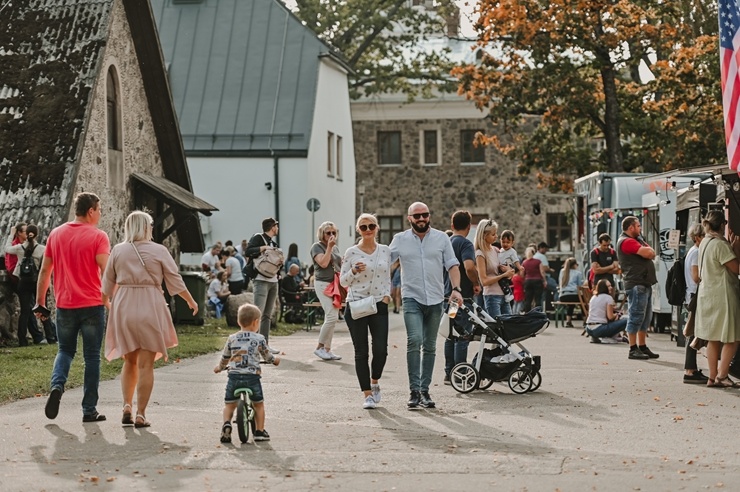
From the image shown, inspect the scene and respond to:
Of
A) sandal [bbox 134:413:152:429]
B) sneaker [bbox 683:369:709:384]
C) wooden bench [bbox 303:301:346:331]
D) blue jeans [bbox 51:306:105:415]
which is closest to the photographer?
sandal [bbox 134:413:152:429]

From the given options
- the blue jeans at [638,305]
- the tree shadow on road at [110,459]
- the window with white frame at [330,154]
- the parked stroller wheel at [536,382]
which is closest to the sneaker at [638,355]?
the blue jeans at [638,305]

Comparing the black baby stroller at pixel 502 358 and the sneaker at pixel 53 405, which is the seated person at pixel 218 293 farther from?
the sneaker at pixel 53 405

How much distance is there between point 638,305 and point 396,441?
8407 millimetres

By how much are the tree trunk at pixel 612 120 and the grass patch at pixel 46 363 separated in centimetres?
1361

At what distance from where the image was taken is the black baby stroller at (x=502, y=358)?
46.1ft

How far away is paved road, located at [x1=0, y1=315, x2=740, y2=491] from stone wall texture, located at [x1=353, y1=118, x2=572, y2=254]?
40.4 meters

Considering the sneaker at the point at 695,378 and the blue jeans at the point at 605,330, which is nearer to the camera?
the sneaker at the point at 695,378

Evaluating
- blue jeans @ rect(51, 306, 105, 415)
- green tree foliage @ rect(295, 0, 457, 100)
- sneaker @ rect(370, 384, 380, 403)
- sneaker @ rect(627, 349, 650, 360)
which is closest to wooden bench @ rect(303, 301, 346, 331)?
sneaker @ rect(627, 349, 650, 360)

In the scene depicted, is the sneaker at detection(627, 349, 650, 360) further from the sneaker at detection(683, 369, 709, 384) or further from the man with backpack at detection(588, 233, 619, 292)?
the man with backpack at detection(588, 233, 619, 292)

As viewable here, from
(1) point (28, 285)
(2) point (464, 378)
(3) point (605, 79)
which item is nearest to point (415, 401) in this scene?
(2) point (464, 378)

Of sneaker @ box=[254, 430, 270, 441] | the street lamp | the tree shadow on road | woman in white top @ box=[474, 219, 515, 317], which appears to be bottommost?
the tree shadow on road

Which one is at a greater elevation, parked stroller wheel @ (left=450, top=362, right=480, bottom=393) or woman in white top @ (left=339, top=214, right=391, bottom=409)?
woman in white top @ (left=339, top=214, right=391, bottom=409)

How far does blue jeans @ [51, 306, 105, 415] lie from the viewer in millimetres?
11539

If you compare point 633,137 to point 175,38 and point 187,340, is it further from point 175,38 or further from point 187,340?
point 187,340
